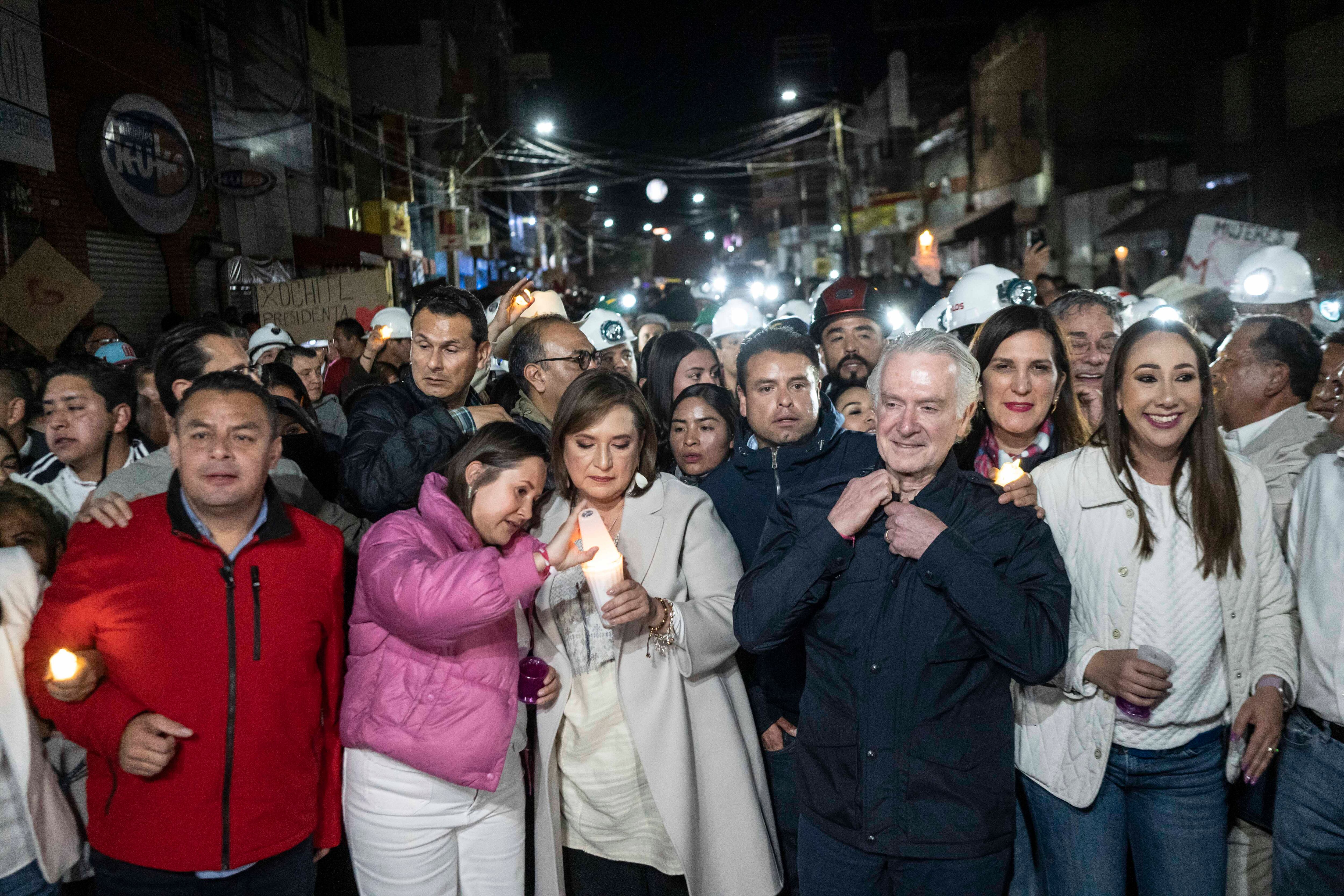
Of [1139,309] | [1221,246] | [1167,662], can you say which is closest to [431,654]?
[1167,662]

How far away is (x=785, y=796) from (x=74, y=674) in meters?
2.66

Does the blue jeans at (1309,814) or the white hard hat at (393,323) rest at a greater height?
the white hard hat at (393,323)

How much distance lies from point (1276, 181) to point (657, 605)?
65.6 ft

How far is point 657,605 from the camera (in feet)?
10.5

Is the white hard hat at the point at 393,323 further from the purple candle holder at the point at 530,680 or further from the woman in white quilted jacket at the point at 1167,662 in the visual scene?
the woman in white quilted jacket at the point at 1167,662

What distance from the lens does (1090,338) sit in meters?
4.84

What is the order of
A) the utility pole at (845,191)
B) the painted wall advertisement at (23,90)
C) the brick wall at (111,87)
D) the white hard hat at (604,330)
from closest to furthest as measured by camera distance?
the white hard hat at (604,330), the painted wall advertisement at (23,90), the brick wall at (111,87), the utility pole at (845,191)

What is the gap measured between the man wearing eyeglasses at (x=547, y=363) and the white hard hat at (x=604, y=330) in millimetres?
1607

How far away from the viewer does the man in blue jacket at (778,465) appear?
3.97 metres

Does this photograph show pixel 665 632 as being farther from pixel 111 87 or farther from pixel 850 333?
pixel 111 87

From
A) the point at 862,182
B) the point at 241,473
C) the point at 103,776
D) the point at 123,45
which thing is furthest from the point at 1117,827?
the point at 862,182

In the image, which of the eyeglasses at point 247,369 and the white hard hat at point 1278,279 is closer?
the eyeglasses at point 247,369

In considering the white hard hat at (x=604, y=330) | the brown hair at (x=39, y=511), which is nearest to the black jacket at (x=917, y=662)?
the brown hair at (x=39, y=511)

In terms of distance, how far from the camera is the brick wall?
40.2 feet
